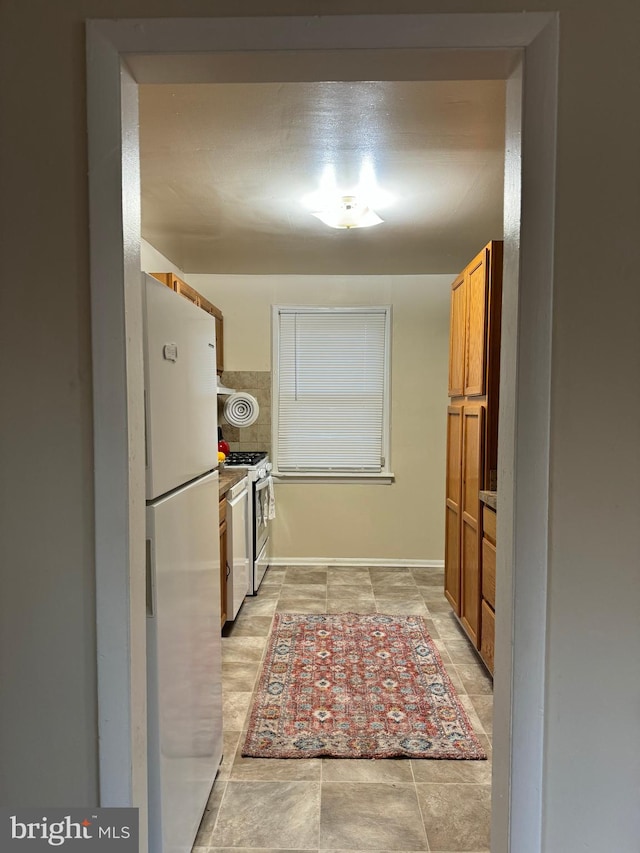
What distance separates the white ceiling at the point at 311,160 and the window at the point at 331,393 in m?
0.88

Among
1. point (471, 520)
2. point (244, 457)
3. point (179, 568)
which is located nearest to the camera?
point (179, 568)

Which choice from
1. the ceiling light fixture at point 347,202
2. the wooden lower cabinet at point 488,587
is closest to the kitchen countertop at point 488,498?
the wooden lower cabinet at point 488,587

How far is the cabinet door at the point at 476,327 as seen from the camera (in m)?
2.65

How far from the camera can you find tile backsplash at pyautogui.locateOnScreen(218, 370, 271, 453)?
4.56m

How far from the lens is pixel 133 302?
110cm

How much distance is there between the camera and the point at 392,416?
4.54 m

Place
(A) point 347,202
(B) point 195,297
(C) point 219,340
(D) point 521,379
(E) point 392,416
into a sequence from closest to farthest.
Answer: (D) point 521,379, (A) point 347,202, (B) point 195,297, (C) point 219,340, (E) point 392,416

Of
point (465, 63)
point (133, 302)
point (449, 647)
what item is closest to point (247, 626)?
point (449, 647)

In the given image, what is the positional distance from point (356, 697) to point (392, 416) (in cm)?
251

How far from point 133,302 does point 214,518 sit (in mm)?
1048

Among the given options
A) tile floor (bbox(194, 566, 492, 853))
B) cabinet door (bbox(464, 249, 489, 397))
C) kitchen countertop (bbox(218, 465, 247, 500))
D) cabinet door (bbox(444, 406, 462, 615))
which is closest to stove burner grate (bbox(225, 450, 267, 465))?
kitchen countertop (bbox(218, 465, 247, 500))

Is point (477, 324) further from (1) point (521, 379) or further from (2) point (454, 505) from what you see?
(1) point (521, 379)

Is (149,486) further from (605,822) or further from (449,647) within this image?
(449,647)

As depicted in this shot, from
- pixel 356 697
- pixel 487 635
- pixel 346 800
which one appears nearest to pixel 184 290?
pixel 356 697
